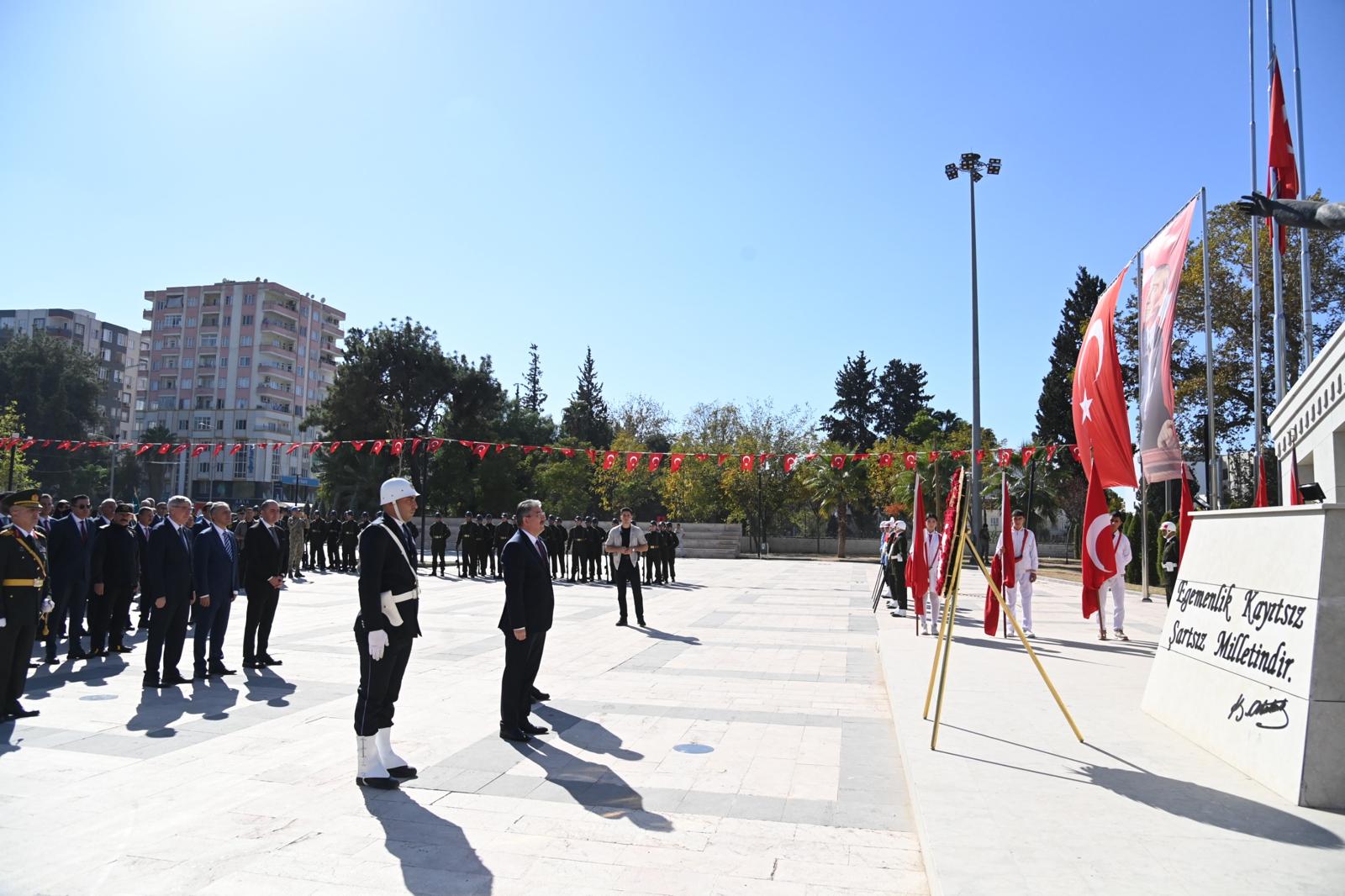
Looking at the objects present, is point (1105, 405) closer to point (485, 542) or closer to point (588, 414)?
point (485, 542)

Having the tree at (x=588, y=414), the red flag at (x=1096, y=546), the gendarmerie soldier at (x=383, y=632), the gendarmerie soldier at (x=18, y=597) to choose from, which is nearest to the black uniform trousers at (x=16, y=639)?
the gendarmerie soldier at (x=18, y=597)

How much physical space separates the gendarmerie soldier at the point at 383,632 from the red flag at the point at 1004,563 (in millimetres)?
7207

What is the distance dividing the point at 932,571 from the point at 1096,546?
2322 millimetres

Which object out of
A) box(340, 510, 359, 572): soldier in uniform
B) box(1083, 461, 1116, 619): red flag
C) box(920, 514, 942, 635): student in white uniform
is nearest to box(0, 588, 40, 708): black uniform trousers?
box(920, 514, 942, 635): student in white uniform

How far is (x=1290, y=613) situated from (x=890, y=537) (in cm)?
1136

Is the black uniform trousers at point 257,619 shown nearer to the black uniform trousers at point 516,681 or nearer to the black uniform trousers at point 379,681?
the black uniform trousers at point 516,681

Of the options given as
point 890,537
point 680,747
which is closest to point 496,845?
point 680,747

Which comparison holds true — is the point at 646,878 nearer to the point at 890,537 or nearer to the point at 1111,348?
the point at 1111,348

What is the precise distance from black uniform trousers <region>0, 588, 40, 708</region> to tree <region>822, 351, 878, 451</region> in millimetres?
72329

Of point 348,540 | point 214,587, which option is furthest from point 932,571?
point 348,540

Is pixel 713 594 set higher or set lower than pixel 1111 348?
lower

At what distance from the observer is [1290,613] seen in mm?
5102

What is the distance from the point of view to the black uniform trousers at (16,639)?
6820 mm
